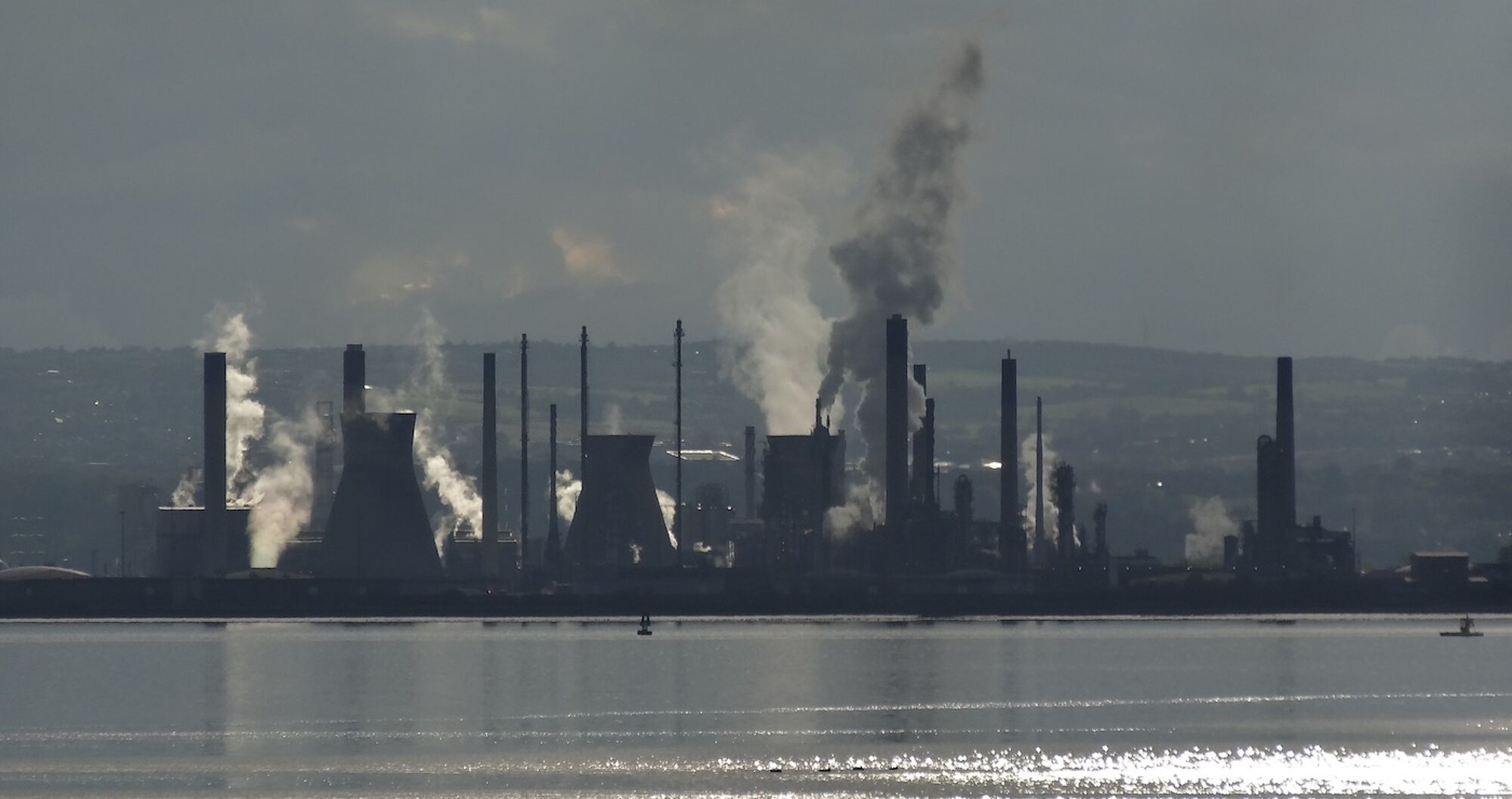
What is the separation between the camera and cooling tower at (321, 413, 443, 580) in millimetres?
126938

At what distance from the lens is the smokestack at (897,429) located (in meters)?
114

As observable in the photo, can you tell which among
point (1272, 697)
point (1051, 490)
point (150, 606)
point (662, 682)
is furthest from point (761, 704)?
point (1051, 490)

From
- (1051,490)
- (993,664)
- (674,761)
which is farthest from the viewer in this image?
(1051,490)

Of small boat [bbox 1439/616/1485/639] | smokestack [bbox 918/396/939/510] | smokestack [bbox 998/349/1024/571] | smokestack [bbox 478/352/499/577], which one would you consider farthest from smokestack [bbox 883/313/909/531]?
smokestack [bbox 478/352/499/577]

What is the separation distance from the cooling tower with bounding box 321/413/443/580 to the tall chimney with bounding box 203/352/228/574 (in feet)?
22.2

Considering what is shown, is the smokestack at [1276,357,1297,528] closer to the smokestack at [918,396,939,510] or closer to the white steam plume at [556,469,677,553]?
the smokestack at [918,396,939,510]

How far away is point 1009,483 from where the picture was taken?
12781 centimetres

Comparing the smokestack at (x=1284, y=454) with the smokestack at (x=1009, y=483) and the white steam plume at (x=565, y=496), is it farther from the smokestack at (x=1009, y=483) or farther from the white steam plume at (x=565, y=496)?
the white steam plume at (x=565, y=496)

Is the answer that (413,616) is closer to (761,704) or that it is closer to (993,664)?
(993,664)

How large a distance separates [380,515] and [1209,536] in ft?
189

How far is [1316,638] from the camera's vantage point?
105500mm

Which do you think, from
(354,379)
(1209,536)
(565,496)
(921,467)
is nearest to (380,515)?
(354,379)

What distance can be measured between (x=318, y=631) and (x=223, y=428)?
20.4m

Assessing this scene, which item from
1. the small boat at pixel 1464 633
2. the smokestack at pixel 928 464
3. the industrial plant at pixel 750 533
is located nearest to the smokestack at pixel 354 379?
the industrial plant at pixel 750 533
